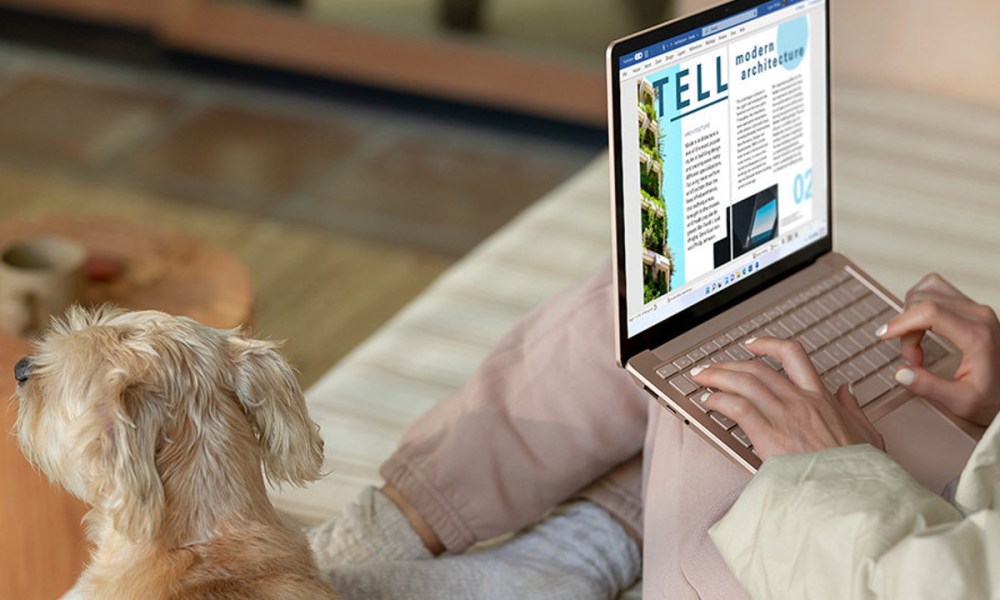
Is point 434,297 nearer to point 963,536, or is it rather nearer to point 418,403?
point 418,403

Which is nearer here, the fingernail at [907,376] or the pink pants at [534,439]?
the fingernail at [907,376]

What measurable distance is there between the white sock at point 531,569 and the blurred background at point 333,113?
Answer: 1.36 metres

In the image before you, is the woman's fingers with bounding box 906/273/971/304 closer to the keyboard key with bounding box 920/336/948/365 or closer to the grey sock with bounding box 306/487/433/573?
the keyboard key with bounding box 920/336/948/365

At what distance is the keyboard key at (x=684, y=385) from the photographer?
126cm

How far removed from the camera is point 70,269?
6.63 ft

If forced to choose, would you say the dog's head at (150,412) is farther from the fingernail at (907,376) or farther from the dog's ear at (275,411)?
the fingernail at (907,376)

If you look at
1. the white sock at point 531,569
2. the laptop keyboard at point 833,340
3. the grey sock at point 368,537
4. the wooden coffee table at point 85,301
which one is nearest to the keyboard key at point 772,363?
the laptop keyboard at point 833,340

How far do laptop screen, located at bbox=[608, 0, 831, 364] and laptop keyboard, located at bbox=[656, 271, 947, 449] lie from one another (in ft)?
0.15

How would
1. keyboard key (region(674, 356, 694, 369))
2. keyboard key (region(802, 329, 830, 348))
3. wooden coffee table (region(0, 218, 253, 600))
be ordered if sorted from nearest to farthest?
keyboard key (region(674, 356, 694, 369)) < keyboard key (region(802, 329, 830, 348)) < wooden coffee table (region(0, 218, 253, 600))

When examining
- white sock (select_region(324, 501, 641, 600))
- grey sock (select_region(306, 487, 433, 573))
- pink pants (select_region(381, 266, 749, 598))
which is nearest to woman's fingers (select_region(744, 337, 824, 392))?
pink pants (select_region(381, 266, 749, 598))

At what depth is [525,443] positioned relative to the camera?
4.96ft

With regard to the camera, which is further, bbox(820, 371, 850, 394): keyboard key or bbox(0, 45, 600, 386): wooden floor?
bbox(0, 45, 600, 386): wooden floor

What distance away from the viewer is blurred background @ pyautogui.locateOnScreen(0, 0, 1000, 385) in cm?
298

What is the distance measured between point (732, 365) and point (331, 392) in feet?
2.55
